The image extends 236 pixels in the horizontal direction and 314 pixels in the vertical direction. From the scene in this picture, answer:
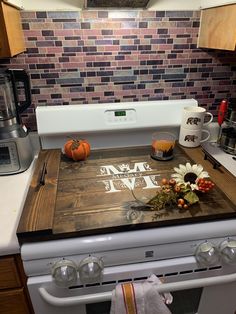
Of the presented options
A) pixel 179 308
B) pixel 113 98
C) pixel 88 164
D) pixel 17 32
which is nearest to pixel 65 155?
pixel 88 164

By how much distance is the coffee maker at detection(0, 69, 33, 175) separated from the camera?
38.7 inches

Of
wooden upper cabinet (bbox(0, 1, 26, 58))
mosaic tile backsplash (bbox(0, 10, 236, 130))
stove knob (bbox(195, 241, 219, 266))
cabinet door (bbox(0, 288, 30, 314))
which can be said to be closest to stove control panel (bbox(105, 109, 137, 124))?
mosaic tile backsplash (bbox(0, 10, 236, 130))

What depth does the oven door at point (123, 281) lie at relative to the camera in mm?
708

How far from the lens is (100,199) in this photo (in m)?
0.81

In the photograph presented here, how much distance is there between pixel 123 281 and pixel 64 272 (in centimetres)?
19

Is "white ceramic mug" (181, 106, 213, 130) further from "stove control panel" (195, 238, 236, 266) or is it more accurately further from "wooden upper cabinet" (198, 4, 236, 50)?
"stove control panel" (195, 238, 236, 266)

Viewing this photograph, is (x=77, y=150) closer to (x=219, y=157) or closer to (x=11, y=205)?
(x=11, y=205)

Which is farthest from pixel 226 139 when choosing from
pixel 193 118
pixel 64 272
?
pixel 64 272

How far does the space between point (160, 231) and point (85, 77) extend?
791mm

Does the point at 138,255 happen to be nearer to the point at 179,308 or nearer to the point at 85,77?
the point at 179,308

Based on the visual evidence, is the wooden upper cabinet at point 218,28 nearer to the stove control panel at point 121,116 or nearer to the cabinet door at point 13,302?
Answer: the stove control panel at point 121,116

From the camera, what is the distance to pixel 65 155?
1109 mm

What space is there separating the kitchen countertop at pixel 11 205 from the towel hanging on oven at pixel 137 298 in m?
0.32

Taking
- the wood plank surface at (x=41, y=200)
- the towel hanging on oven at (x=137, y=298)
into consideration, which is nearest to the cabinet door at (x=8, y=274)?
the wood plank surface at (x=41, y=200)
